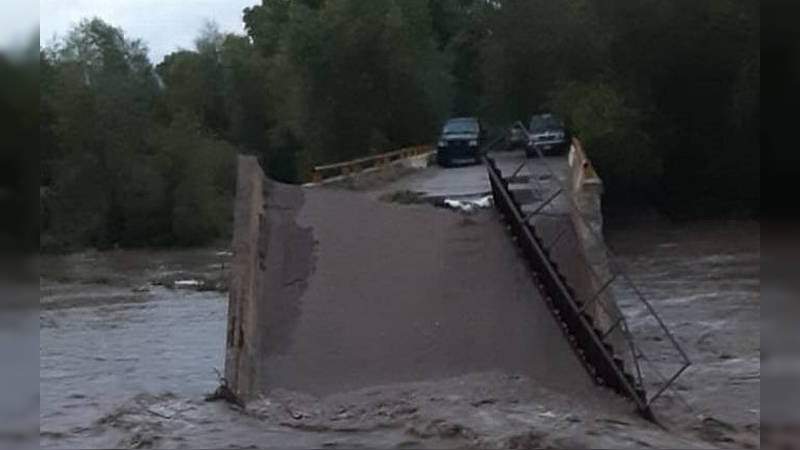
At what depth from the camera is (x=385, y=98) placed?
184 ft

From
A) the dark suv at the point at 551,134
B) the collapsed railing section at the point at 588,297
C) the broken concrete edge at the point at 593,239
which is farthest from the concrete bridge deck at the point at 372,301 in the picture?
the dark suv at the point at 551,134

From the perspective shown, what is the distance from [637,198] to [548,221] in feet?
81.5

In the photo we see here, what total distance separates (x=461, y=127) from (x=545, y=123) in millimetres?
4712

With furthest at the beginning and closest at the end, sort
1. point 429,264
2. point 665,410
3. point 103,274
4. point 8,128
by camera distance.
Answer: point 103,274
point 429,264
point 665,410
point 8,128

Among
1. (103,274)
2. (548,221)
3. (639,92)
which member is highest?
(639,92)

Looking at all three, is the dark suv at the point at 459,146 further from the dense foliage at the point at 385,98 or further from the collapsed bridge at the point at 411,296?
the collapsed bridge at the point at 411,296

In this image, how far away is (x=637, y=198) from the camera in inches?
1625

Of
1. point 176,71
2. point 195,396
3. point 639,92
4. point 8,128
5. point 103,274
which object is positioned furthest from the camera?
point 176,71

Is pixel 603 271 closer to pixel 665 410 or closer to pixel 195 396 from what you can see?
pixel 665 410

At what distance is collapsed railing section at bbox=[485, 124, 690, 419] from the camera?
12984 millimetres

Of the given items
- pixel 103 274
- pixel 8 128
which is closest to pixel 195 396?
pixel 8 128

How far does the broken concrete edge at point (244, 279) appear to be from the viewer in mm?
12602

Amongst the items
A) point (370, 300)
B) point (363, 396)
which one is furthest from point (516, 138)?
point (363, 396)

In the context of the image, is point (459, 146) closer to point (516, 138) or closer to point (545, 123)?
point (545, 123)
